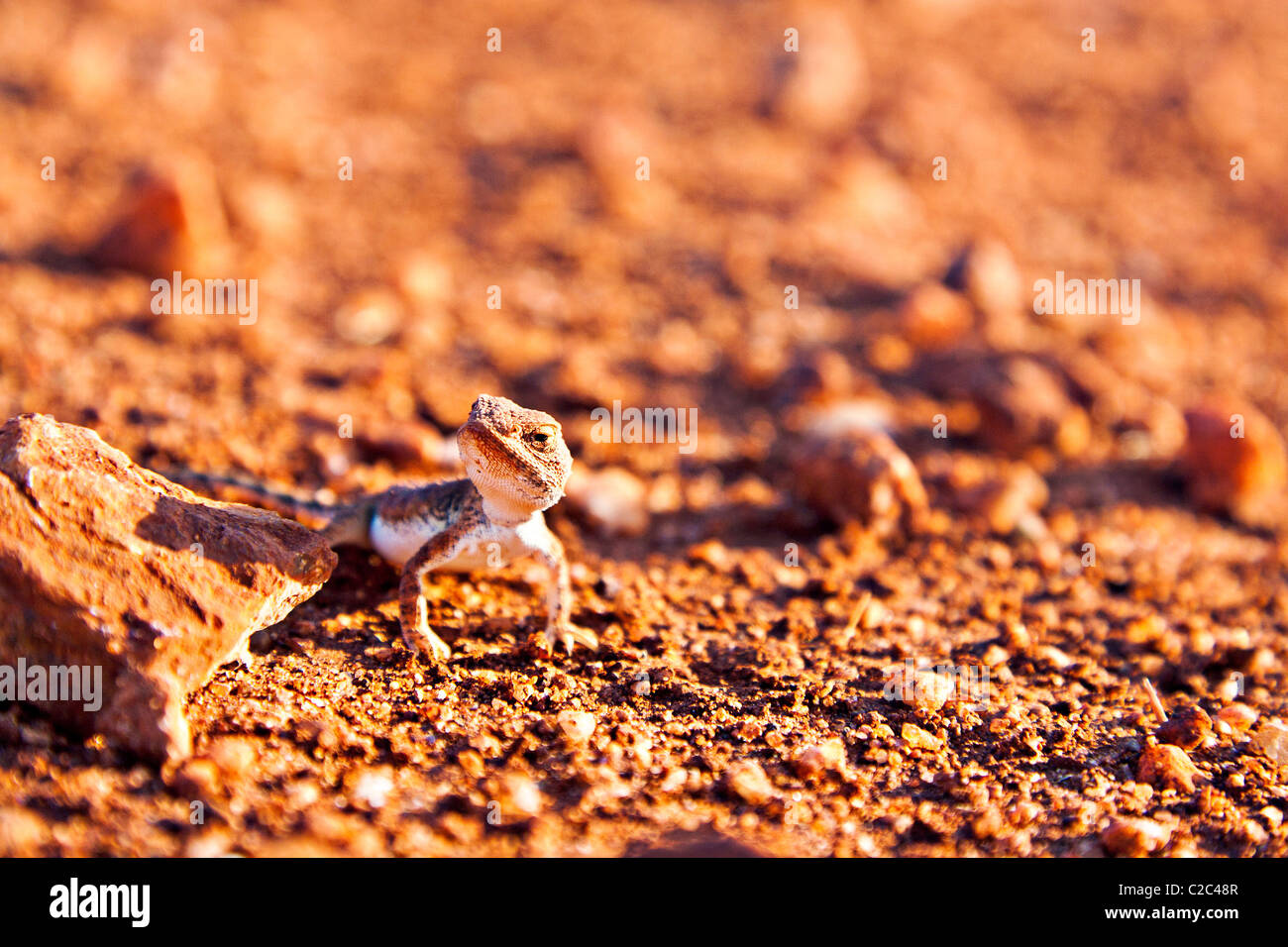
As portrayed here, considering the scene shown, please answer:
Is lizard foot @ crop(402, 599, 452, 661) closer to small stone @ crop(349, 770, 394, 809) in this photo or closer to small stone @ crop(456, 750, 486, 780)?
small stone @ crop(456, 750, 486, 780)

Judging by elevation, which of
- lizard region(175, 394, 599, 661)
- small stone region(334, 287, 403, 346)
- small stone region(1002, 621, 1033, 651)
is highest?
small stone region(334, 287, 403, 346)

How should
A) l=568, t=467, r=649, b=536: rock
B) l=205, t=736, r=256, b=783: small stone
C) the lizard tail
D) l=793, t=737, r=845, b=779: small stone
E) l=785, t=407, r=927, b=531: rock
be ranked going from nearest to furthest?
l=205, t=736, r=256, b=783: small stone < l=793, t=737, r=845, b=779: small stone < the lizard tail < l=568, t=467, r=649, b=536: rock < l=785, t=407, r=927, b=531: rock

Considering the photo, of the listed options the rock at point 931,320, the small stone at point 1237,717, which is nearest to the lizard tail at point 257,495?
the small stone at point 1237,717

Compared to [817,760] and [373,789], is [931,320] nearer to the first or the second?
[817,760]

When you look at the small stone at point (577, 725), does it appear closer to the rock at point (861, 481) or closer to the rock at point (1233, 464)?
the rock at point (861, 481)

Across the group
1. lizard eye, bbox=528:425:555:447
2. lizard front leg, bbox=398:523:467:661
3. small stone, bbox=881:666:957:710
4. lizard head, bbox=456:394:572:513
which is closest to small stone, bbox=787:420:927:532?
small stone, bbox=881:666:957:710
